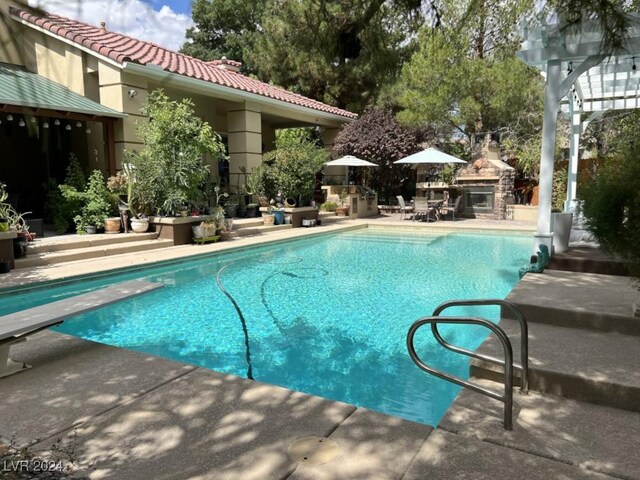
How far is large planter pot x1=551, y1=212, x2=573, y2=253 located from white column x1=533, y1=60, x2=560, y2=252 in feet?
1.00

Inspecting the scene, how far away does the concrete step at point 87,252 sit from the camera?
8453 millimetres

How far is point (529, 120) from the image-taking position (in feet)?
60.2

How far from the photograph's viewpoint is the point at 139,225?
1093 centimetres

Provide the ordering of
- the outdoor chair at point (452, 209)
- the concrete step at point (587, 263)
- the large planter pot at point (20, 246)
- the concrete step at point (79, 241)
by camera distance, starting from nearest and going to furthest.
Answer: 1. the concrete step at point (587, 263)
2. the large planter pot at point (20, 246)
3. the concrete step at point (79, 241)
4. the outdoor chair at point (452, 209)

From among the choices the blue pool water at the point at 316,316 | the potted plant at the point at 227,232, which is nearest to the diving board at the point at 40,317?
the blue pool water at the point at 316,316

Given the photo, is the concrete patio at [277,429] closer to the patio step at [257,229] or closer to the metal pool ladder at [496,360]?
the metal pool ladder at [496,360]

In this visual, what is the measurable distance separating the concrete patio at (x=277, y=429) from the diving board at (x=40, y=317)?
0.18 meters

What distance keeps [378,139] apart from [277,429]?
16862mm

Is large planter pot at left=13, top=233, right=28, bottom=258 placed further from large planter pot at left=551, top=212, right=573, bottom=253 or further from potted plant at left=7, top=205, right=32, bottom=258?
large planter pot at left=551, top=212, right=573, bottom=253

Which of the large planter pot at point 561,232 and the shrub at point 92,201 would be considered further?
the shrub at point 92,201

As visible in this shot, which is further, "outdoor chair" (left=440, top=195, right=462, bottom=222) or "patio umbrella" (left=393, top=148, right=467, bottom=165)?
"outdoor chair" (left=440, top=195, right=462, bottom=222)

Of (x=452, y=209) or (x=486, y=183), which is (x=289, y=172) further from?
(x=486, y=183)

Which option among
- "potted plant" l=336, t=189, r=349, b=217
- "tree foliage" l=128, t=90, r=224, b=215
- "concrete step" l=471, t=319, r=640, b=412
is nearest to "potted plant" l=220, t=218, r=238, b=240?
"tree foliage" l=128, t=90, r=224, b=215

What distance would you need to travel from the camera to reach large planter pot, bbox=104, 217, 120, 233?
10758 mm
